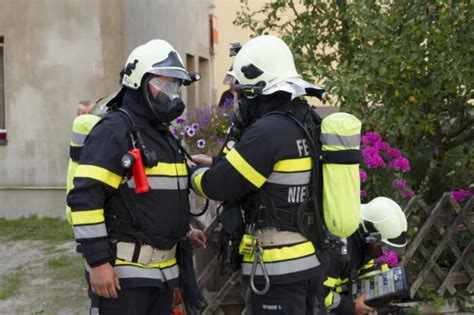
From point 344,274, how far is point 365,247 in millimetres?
208

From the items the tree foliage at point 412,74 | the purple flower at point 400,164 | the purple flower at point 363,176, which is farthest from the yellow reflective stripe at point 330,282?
the tree foliage at point 412,74

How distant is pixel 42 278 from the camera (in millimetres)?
7258

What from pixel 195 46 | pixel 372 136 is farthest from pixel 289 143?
pixel 195 46

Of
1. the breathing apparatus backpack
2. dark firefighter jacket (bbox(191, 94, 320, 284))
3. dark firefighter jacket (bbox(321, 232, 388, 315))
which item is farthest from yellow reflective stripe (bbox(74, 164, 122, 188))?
dark firefighter jacket (bbox(321, 232, 388, 315))

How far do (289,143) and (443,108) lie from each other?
348 cm

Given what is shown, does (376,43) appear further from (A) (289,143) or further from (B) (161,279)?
(B) (161,279)

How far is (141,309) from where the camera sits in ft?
11.8

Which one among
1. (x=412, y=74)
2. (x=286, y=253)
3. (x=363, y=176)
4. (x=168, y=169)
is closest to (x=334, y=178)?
(x=286, y=253)

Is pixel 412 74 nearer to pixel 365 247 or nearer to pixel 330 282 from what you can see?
pixel 365 247

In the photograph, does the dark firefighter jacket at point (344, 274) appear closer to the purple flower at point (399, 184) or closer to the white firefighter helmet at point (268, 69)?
the white firefighter helmet at point (268, 69)

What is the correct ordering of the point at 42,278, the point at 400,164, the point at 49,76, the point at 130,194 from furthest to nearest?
the point at 49,76 < the point at 42,278 < the point at 400,164 < the point at 130,194

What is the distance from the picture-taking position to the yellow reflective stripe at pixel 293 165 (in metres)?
3.53

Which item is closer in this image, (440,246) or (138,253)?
(138,253)

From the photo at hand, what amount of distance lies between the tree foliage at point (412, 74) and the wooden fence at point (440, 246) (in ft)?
1.93
